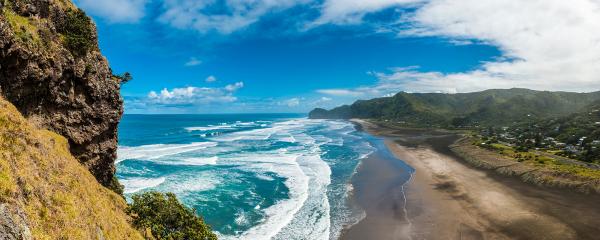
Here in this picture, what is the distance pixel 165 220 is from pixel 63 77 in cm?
1200

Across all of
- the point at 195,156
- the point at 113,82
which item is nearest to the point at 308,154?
the point at 195,156

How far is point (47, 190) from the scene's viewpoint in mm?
14102

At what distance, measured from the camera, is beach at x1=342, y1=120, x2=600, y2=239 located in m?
33.5

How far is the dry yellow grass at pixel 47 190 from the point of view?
12070mm

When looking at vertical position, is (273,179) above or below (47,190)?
below

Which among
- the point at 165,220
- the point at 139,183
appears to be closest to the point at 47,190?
the point at 165,220

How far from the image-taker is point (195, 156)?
71.2 m

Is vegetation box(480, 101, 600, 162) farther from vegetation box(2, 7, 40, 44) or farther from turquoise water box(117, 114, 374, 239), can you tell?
vegetation box(2, 7, 40, 44)

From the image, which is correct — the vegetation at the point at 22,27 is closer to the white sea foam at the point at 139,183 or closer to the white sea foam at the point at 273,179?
the white sea foam at the point at 273,179

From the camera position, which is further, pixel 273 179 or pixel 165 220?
pixel 273 179

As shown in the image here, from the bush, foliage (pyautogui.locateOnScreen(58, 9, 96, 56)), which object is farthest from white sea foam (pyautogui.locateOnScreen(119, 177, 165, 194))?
foliage (pyautogui.locateOnScreen(58, 9, 96, 56))

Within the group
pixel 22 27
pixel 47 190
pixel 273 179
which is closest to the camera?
pixel 47 190

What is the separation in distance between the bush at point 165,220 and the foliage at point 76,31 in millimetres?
11637

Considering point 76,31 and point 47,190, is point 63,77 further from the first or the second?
point 47,190
